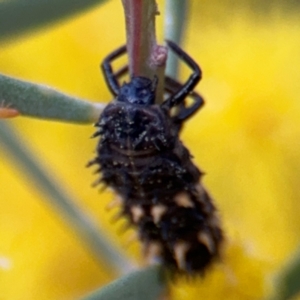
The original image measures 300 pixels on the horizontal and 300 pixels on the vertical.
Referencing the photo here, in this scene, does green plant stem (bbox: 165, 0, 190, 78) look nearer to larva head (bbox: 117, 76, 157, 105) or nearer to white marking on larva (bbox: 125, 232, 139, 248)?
larva head (bbox: 117, 76, 157, 105)

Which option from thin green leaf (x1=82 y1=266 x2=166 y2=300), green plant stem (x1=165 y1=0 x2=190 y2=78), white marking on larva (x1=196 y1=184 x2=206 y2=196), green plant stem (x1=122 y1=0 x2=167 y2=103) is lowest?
thin green leaf (x1=82 y1=266 x2=166 y2=300)

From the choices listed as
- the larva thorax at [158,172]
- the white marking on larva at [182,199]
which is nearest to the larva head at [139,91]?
the larva thorax at [158,172]

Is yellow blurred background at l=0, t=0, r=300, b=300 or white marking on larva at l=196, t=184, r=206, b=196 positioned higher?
yellow blurred background at l=0, t=0, r=300, b=300

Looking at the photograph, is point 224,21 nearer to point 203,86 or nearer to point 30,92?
point 203,86

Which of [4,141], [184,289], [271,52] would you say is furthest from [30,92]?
[271,52]

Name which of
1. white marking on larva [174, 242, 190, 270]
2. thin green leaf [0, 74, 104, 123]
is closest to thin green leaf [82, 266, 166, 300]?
white marking on larva [174, 242, 190, 270]

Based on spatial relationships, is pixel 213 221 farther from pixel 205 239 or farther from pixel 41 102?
pixel 41 102

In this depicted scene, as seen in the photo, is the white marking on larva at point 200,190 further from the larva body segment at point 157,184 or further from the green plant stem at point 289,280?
the green plant stem at point 289,280

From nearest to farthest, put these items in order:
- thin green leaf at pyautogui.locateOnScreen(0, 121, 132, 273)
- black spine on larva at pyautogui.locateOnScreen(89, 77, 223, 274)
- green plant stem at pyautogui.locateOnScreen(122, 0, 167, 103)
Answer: green plant stem at pyautogui.locateOnScreen(122, 0, 167, 103) < black spine on larva at pyautogui.locateOnScreen(89, 77, 223, 274) < thin green leaf at pyautogui.locateOnScreen(0, 121, 132, 273)

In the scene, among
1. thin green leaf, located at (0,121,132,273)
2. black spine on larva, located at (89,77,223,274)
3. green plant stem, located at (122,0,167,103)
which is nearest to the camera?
green plant stem, located at (122,0,167,103)
